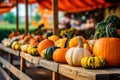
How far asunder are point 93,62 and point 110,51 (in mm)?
270

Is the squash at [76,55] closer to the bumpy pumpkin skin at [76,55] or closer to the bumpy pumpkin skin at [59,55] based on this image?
the bumpy pumpkin skin at [76,55]

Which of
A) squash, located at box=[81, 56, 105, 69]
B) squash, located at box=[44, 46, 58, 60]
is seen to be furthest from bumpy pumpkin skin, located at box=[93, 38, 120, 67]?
squash, located at box=[44, 46, 58, 60]

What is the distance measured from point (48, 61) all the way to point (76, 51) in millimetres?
654

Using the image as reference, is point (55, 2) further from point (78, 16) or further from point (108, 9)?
point (78, 16)

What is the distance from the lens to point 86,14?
23.7 meters

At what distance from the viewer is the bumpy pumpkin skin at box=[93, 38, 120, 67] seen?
11.2 ft

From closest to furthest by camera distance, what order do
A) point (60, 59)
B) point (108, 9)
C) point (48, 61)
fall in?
point (60, 59)
point (48, 61)
point (108, 9)

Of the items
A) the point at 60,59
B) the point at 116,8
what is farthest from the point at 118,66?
the point at 116,8

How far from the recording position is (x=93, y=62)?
10.7 ft

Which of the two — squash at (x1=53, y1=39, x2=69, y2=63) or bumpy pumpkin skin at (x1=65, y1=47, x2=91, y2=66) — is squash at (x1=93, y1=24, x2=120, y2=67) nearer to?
bumpy pumpkin skin at (x1=65, y1=47, x2=91, y2=66)

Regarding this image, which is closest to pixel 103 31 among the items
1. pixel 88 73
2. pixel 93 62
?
pixel 93 62

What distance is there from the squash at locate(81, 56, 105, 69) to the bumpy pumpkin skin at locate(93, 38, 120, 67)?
0.35ft

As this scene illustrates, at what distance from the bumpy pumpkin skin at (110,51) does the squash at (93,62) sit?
108 millimetres

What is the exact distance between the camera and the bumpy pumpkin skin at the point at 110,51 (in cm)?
343
